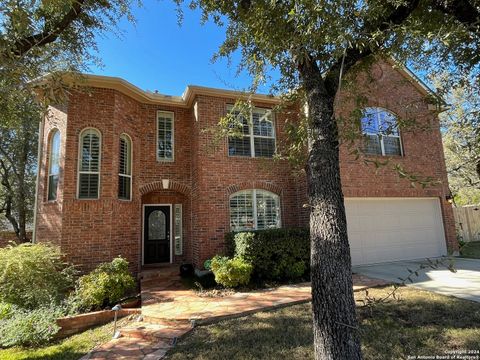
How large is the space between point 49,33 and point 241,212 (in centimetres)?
675

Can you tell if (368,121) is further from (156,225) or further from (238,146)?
(156,225)

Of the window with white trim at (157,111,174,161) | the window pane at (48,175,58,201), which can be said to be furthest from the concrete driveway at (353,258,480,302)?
the window pane at (48,175,58,201)

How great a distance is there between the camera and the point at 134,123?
9.95 meters

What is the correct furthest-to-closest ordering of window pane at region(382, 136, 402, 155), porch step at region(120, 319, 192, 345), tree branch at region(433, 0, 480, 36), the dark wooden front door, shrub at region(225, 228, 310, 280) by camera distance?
1. window pane at region(382, 136, 402, 155)
2. the dark wooden front door
3. shrub at region(225, 228, 310, 280)
4. porch step at region(120, 319, 192, 345)
5. tree branch at region(433, 0, 480, 36)

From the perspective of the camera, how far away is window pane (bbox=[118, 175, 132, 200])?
9.27 m

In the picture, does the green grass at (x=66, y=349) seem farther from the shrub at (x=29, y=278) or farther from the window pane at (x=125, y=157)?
the window pane at (x=125, y=157)

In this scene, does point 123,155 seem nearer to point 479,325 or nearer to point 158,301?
point 158,301

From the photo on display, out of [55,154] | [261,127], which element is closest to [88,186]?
[55,154]

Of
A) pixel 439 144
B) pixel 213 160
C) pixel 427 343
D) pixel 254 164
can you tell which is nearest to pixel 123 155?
pixel 213 160

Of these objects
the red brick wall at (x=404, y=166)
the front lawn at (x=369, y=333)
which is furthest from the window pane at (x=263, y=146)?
the front lawn at (x=369, y=333)

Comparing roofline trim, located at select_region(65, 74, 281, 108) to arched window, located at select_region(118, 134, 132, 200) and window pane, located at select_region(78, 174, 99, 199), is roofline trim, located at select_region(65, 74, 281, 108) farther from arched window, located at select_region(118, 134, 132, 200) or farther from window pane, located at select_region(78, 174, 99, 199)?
window pane, located at select_region(78, 174, 99, 199)

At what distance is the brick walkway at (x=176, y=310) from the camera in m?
4.64

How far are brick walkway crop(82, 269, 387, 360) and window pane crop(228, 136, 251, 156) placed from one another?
4536 millimetres

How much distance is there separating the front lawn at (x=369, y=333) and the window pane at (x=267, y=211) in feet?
13.5
